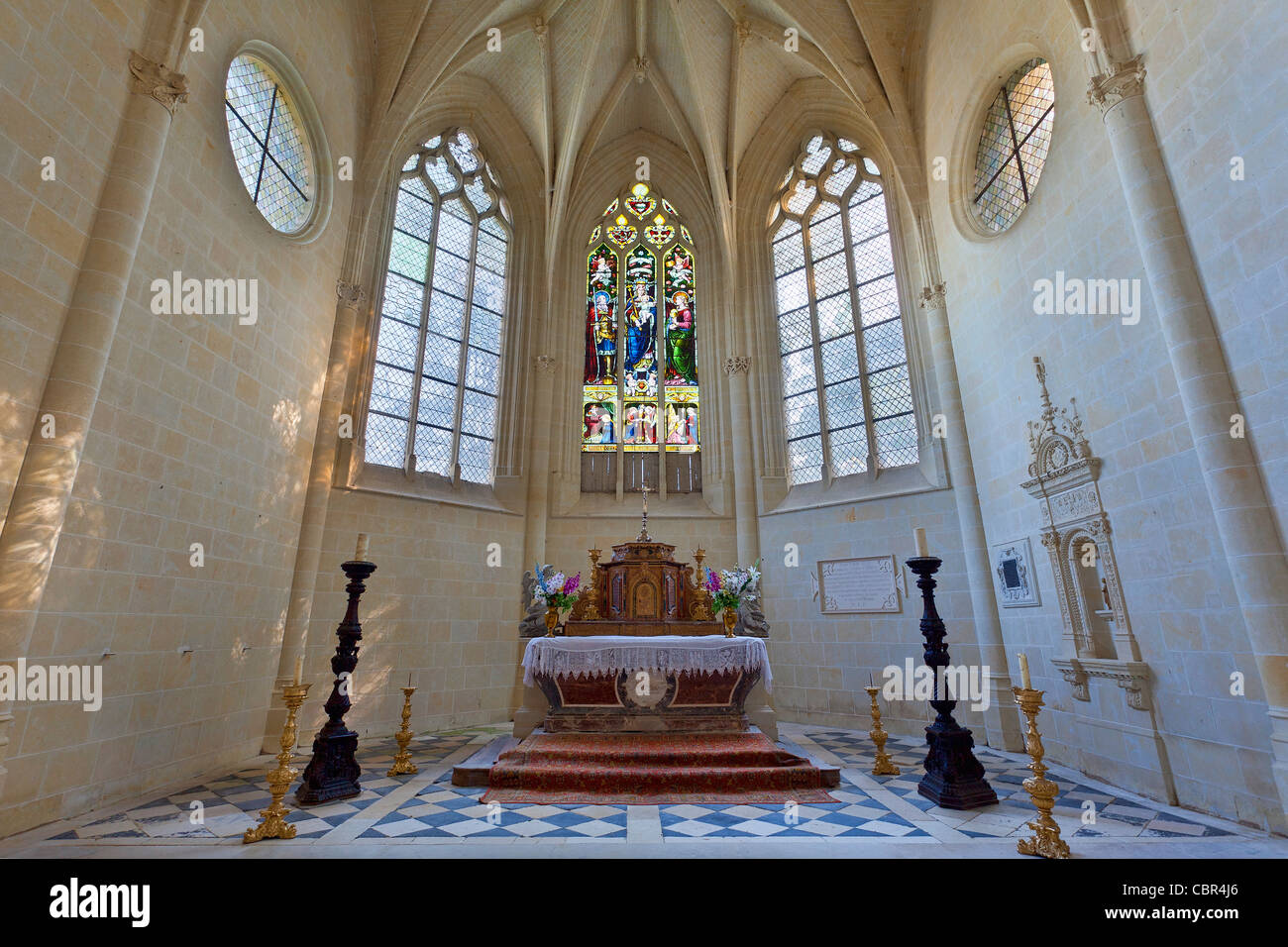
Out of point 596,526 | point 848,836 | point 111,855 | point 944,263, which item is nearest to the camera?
point 111,855

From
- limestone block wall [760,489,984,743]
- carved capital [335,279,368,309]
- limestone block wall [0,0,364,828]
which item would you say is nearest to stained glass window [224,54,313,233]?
limestone block wall [0,0,364,828]

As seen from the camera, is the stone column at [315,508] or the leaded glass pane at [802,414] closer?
the stone column at [315,508]

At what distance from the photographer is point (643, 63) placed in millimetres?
12781

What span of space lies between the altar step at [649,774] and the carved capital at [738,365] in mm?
7299

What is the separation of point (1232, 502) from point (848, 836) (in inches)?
163

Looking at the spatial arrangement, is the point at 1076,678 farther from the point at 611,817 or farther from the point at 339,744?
the point at 339,744

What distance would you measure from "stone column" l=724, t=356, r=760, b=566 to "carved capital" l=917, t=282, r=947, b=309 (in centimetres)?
333

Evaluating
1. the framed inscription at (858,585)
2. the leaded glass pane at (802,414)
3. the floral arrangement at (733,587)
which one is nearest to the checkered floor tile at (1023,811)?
the floral arrangement at (733,587)

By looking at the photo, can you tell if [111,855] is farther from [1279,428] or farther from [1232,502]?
[1279,428]

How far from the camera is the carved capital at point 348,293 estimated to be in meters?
9.66

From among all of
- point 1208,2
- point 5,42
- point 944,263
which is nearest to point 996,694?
point 944,263

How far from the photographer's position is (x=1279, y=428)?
15.6ft

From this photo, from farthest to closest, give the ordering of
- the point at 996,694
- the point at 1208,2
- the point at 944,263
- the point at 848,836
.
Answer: the point at 944,263, the point at 996,694, the point at 1208,2, the point at 848,836

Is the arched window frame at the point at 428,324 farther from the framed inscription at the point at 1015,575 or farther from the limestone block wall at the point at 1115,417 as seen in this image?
the limestone block wall at the point at 1115,417
